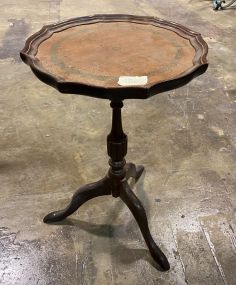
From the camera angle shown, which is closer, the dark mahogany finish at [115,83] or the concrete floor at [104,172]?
the dark mahogany finish at [115,83]

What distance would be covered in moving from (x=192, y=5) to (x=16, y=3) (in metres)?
2.18

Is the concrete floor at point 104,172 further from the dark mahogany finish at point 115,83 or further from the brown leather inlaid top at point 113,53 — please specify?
the brown leather inlaid top at point 113,53

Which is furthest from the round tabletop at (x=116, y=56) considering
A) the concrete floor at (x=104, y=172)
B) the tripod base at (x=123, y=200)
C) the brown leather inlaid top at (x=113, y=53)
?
the concrete floor at (x=104, y=172)

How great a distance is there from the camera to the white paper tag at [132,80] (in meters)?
1.12

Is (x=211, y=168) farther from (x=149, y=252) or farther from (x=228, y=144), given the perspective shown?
(x=149, y=252)

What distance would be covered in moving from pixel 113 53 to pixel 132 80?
0.81ft

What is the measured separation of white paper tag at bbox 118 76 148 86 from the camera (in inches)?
44.3

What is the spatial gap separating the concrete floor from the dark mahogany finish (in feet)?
0.41

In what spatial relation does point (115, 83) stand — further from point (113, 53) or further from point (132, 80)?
point (113, 53)

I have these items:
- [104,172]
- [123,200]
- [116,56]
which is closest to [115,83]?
[116,56]

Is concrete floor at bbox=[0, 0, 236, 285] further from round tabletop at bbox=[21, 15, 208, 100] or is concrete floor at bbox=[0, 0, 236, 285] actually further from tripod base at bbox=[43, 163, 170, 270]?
round tabletop at bbox=[21, 15, 208, 100]

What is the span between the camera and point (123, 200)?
1664 mm

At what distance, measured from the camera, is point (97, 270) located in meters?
1.58

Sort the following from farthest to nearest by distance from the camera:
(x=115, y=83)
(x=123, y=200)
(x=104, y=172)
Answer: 1. (x=104, y=172)
2. (x=123, y=200)
3. (x=115, y=83)
